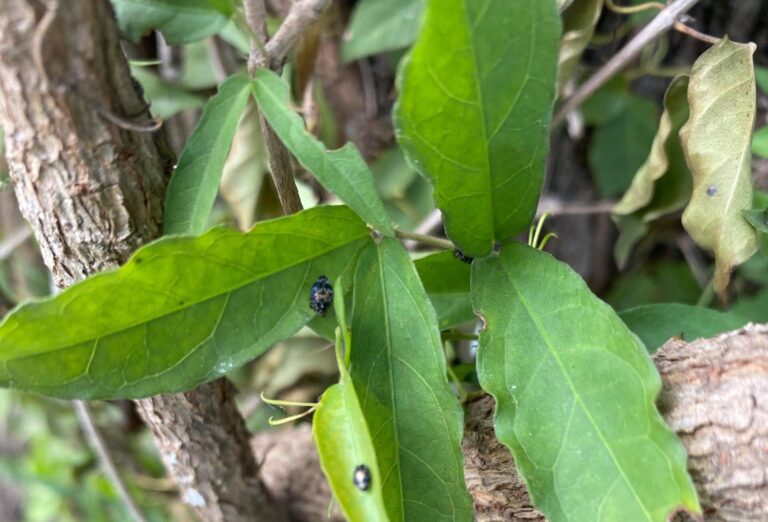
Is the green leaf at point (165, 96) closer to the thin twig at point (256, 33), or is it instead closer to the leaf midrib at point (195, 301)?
the thin twig at point (256, 33)

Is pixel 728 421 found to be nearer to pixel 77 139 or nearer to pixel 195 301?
pixel 195 301

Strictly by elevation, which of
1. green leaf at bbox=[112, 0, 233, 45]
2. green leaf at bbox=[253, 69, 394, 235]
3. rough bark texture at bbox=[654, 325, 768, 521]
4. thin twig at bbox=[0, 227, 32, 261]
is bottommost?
rough bark texture at bbox=[654, 325, 768, 521]

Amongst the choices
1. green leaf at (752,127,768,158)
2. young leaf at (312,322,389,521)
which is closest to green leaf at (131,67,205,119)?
young leaf at (312,322,389,521)

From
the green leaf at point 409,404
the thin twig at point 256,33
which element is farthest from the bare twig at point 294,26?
the green leaf at point 409,404

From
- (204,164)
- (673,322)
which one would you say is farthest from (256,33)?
(673,322)

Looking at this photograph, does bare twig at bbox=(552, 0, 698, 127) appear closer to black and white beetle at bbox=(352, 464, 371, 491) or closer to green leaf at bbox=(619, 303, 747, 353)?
green leaf at bbox=(619, 303, 747, 353)

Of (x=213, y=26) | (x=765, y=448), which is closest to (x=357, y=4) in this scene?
(x=213, y=26)
